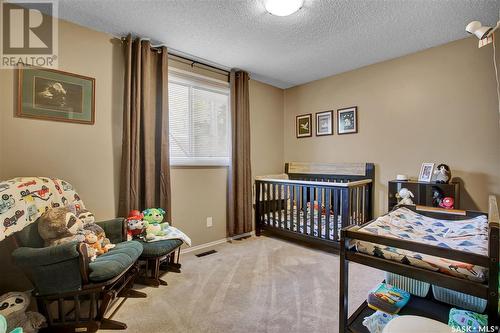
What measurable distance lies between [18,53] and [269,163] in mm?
3179

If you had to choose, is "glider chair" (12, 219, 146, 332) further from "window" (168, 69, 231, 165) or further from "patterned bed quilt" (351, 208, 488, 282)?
"patterned bed quilt" (351, 208, 488, 282)

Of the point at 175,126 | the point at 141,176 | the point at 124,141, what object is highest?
the point at 175,126

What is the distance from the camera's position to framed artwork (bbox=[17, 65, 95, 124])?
1.99 m

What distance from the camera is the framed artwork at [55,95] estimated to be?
1990mm

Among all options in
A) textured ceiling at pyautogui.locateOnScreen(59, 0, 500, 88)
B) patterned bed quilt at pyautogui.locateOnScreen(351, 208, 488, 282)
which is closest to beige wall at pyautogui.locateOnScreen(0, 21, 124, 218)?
textured ceiling at pyautogui.locateOnScreen(59, 0, 500, 88)

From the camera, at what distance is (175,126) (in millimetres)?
2945

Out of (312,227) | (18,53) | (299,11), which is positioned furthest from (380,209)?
(18,53)

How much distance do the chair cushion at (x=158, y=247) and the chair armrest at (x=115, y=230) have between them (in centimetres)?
19

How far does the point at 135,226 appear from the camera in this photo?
2215 mm

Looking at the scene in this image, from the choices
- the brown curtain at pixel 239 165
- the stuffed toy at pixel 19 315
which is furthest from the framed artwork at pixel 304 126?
the stuffed toy at pixel 19 315

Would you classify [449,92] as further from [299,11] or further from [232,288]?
[232,288]

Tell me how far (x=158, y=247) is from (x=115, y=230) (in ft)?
1.31

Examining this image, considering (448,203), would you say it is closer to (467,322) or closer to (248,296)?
(467,322)

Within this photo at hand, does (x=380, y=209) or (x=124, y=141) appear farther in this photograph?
(x=380, y=209)
